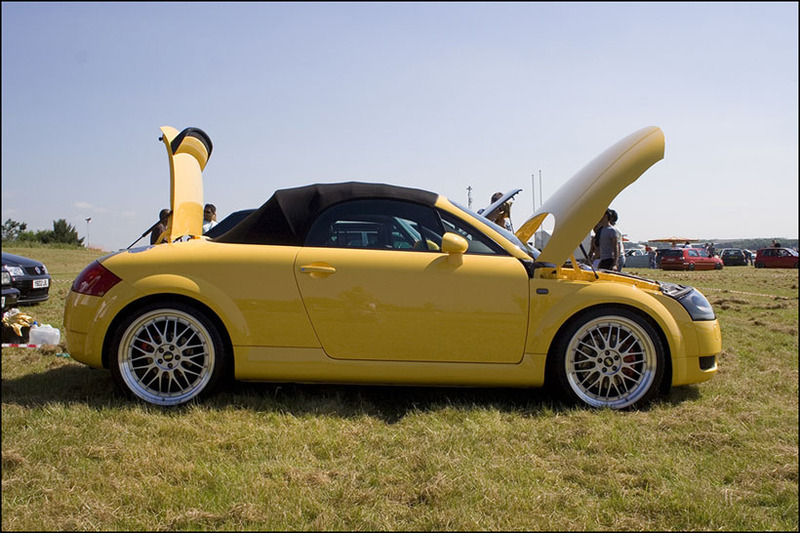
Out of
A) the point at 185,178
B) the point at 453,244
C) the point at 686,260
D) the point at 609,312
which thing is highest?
the point at 185,178

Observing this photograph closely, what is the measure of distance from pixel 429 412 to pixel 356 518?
4.41ft

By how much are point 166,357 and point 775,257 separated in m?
37.5

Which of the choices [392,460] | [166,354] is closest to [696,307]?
[392,460]

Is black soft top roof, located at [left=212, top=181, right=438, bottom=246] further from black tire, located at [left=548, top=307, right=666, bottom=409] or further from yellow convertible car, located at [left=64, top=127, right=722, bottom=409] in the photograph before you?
black tire, located at [left=548, top=307, right=666, bottom=409]

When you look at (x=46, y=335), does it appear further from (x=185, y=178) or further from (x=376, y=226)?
(x=376, y=226)

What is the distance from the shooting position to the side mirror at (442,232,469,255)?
3.80 m

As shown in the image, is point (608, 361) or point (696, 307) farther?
point (696, 307)

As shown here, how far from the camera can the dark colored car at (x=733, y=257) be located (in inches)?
1575

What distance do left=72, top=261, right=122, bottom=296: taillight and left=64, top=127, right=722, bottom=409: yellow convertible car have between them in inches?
0.4

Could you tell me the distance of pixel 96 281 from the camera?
12.9 ft

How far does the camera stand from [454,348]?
12.6 feet

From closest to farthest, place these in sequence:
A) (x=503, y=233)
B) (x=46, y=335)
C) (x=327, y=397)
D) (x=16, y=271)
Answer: (x=327, y=397)
(x=503, y=233)
(x=46, y=335)
(x=16, y=271)

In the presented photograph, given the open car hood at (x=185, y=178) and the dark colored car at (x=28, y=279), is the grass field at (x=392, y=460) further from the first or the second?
the dark colored car at (x=28, y=279)

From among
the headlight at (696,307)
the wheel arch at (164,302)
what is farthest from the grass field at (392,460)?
the headlight at (696,307)
